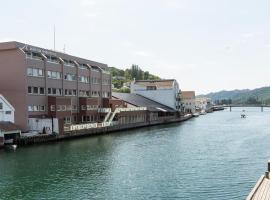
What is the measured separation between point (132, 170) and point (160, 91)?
97646 millimetres

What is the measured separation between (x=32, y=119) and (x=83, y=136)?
9.89 m

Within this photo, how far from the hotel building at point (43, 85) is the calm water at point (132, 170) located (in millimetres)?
12204

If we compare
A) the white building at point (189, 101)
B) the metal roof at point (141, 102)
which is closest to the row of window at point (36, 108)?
the metal roof at point (141, 102)

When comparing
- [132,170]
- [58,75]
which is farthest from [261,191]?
[58,75]

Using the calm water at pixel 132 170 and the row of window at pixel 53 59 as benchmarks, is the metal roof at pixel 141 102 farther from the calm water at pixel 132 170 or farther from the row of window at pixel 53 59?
the calm water at pixel 132 170

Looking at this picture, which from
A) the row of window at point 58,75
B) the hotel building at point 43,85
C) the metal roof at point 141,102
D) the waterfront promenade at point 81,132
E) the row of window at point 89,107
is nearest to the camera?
the waterfront promenade at point 81,132

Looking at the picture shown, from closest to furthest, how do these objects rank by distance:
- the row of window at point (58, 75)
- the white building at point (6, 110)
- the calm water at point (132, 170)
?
the calm water at point (132, 170), the white building at point (6, 110), the row of window at point (58, 75)

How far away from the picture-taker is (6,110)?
63.6 m

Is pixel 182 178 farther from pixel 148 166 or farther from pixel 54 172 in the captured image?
pixel 54 172

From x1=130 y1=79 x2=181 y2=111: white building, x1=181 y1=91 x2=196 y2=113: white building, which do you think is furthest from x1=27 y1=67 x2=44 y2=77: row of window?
x1=181 y1=91 x2=196 y2=113: white building

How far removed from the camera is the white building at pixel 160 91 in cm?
13638

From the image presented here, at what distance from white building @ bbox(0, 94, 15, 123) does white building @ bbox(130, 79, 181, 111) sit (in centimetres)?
7735

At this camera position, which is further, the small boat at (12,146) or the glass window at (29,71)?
the glass window at (29,71)

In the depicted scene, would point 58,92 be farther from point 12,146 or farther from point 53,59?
point 12,146
